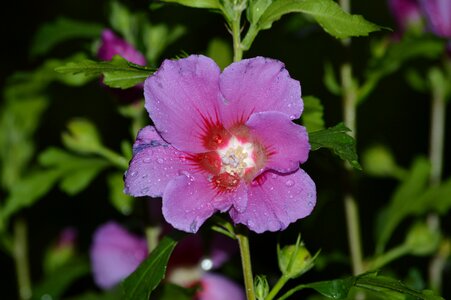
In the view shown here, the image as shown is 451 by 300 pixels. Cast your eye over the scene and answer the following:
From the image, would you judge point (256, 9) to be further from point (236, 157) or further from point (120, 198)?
point (120, 198)

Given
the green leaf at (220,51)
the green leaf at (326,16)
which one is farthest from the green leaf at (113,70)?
the green leaf at (220,51)

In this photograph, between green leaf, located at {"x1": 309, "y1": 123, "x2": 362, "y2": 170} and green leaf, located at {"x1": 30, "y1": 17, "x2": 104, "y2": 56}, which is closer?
green leaf, located at {"x1": 309, "y1": 123, "x2": 362, "y2": 170}

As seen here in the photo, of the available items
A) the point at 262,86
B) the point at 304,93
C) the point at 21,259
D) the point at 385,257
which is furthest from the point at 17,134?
the point at 262,86

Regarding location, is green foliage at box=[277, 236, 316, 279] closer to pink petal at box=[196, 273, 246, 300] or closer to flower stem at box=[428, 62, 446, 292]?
pink petal at box=[196, 273, 246, 300]

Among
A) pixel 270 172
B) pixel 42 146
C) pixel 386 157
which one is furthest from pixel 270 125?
pixel 42 146

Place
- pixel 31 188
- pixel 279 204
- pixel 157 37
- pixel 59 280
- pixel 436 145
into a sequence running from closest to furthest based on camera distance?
pixel 279 204 → pixel 157 37 → pixel 31 188 → pixel 59 280 → pixel 436 145

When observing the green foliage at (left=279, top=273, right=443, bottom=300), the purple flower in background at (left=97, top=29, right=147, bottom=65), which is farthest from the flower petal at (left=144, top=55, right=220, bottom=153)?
the purple flower in background at (left=97, top=29, right=147, bottom=65)
